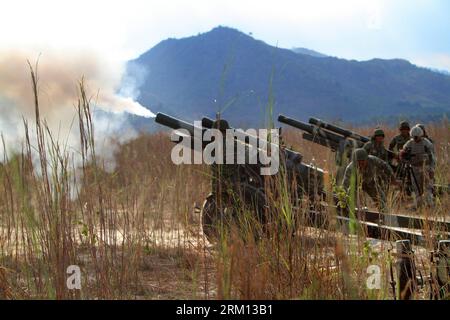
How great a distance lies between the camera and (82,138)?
318 cm

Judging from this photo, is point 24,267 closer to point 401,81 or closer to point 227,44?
point 401,81

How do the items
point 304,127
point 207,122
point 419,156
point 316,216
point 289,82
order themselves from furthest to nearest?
point 289,82 < point 304,127 < point 419,156 < point 207,122 < point 316,216

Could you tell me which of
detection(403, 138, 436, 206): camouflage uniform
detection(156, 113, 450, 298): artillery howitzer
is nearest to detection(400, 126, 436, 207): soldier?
detection(403, 138, 436, 206): camouflage uniform

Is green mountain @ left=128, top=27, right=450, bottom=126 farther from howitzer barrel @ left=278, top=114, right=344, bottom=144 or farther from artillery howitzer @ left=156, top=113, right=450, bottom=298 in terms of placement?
artillery howitzer @ left=156, top=113, right=450, bottom=298

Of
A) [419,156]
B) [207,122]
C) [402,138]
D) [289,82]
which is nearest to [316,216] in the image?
[207,122]

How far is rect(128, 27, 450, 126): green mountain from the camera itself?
369 feet

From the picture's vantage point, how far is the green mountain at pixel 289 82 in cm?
11238

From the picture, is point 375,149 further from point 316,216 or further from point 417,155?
point 316,216

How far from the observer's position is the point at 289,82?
121875 mm

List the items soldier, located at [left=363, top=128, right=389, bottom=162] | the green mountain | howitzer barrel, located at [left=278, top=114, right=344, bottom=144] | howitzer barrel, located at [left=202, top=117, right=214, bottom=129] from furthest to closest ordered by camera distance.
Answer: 1. the green mountain
2. howitzer barrel, located at [left=278, top=114, right=344, bottom=144]
3. soldier, located at [left=363, top=128, right=389, bottom=162]
4. howitzer barrel, located at [left=202, top=117, right=214, bottom=129]

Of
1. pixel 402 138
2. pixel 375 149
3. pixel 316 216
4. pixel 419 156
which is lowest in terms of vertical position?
pixel 316 216

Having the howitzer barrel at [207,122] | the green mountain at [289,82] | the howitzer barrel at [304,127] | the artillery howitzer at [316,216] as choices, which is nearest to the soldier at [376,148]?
the howitzer barrel at [304,127]

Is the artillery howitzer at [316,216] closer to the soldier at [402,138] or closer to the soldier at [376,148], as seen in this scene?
the soldier at [376,148]
